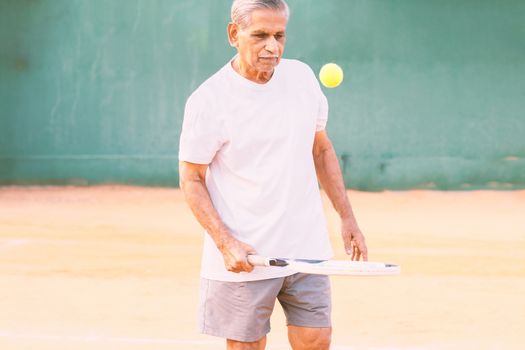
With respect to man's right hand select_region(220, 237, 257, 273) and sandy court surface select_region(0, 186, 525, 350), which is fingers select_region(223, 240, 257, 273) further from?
sandy court surface select_region(0, 186, 525, 350)

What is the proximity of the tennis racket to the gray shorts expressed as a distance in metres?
0.16

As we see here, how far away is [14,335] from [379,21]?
9466 mm

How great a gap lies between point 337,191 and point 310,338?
1.57ft

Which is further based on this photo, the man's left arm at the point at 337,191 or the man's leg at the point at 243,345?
the man's left arm at the point at 337,191

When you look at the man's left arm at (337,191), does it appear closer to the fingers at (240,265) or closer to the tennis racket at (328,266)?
the tennis racket at (328,266)

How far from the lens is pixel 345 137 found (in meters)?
13.6

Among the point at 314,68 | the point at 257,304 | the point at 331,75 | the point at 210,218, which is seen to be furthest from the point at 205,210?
the point at 314,68

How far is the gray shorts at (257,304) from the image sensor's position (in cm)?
282

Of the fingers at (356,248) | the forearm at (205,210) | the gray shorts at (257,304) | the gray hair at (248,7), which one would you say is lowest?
the gray shorts at (257,304)

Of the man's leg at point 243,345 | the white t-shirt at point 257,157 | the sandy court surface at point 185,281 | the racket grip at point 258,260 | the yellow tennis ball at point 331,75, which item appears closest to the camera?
the racket grip at point 258,260

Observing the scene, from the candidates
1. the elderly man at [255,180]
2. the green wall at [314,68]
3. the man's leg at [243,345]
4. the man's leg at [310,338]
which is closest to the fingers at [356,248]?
the elderly man at [255,180]

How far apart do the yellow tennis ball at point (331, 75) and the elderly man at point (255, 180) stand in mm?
10256

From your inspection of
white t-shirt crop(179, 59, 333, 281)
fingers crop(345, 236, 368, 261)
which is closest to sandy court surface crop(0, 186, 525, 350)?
Answer: fingers crop(345, 236, 368, 261)

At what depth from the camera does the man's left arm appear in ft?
9.96
